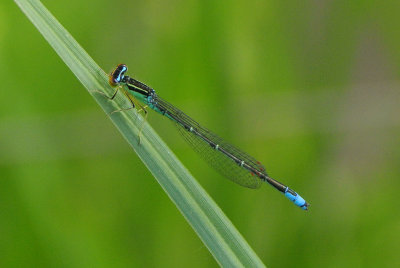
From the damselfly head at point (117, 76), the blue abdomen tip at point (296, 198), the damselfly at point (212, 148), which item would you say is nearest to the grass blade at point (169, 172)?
the damselfly head at point (117, 76)

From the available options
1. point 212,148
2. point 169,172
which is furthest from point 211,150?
point 169,172

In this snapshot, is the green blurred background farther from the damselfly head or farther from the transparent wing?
the damselfly head

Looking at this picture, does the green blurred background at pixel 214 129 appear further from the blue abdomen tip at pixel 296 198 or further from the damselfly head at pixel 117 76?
the damselfly head at pixel 117 76

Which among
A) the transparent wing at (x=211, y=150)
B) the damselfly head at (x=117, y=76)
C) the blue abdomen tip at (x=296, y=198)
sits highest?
the damselfly head at (x=117, y=76)

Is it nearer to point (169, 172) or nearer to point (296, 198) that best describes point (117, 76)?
point (169, 172)

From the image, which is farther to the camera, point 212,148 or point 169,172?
point 212,148

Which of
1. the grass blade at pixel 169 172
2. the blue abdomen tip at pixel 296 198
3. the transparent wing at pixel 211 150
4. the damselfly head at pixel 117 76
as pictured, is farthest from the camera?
the transparent wing at pixel 211 150
